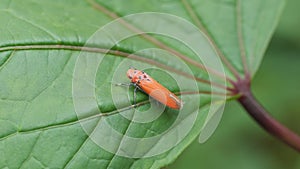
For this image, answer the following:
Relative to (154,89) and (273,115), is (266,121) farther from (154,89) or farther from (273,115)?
(273,115)

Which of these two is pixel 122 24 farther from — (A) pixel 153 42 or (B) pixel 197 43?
(B) pixel 197 43

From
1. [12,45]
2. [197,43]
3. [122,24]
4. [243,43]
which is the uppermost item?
[12,45]

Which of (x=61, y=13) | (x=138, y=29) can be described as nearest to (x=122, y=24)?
(x=138, y=29)

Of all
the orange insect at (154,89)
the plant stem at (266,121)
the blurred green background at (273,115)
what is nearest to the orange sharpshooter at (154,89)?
the orange insect at (154,89)

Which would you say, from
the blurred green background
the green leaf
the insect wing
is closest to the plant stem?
the green leaf

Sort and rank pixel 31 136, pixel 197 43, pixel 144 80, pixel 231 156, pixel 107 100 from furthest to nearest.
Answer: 1. pixel 231 156
2. pixel 197 43
3. pixel 144 80
4. pixel 107 100
5. pixel 31 136

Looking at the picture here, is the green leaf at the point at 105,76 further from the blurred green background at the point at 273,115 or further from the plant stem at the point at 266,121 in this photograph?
the blurred green background at the point at 273,115

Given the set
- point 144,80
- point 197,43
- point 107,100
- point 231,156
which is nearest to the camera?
point 107,100

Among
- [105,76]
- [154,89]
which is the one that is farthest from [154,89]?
[105,76]
